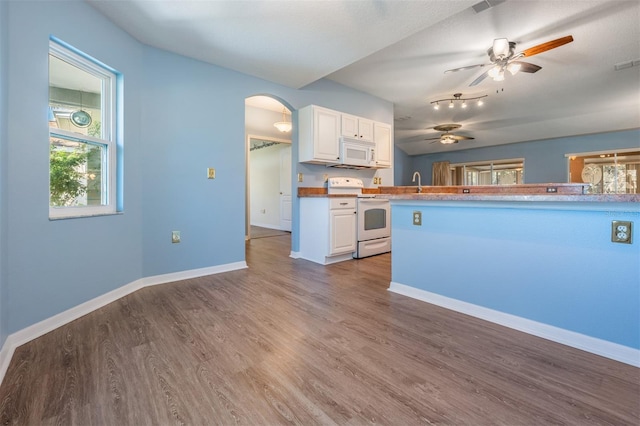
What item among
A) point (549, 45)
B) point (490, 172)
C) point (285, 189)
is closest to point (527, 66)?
point (549, 45)

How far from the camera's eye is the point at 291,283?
2934mm

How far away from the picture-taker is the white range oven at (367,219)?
13.3 feet

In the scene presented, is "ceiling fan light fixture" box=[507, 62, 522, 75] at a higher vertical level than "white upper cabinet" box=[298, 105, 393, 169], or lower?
higher

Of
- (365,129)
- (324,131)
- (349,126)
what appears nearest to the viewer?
(324,131)

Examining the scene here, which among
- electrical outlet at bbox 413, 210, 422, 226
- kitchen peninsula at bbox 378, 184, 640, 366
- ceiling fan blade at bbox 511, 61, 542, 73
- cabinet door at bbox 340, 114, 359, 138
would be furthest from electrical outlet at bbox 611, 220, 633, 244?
cabinet door at bbox 340, 114, 359, 138

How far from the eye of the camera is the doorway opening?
5.36 metres

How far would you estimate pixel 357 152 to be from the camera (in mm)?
4363

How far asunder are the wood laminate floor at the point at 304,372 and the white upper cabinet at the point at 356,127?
279cm

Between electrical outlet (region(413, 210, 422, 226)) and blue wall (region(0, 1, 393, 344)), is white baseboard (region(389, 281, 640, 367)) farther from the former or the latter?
blue wall (region(0, 1, 393, 344))

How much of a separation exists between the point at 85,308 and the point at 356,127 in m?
3.84

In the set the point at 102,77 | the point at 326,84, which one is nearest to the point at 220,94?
the point at 102,77

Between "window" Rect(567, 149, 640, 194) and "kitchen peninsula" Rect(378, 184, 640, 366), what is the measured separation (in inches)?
250

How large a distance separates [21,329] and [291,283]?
6.37ft

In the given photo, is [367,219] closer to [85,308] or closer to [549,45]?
[549,45]
